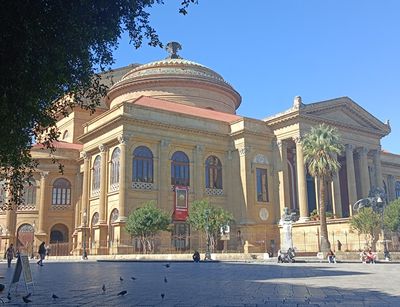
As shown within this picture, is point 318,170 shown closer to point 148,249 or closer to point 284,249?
point 284,249

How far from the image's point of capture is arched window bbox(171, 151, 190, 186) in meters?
42.6

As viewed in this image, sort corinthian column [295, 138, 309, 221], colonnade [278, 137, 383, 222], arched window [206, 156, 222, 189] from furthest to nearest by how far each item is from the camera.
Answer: arched window [206, 156, 222, 189] < colonnade [278, 137, 383, 222] < corinthian column [295, 138, 309, 221]

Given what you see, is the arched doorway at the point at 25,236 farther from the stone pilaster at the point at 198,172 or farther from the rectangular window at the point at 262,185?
the rectangular window at the point at 262,185

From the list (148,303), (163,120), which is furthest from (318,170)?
(148,303)

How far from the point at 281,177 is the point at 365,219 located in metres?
11.8

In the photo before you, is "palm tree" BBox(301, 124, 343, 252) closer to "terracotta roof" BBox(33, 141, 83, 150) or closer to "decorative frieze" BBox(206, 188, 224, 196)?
"decorative frieze" BBox(206, 188, 224, 196)

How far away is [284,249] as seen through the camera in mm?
32125

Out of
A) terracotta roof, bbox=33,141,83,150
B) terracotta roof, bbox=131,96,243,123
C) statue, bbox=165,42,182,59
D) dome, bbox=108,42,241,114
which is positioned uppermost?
statue, bbox=165,42,182,59

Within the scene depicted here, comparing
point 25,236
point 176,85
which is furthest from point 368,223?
point 25,236

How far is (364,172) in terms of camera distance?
50.2 metres

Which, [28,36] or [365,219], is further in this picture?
[365,219]

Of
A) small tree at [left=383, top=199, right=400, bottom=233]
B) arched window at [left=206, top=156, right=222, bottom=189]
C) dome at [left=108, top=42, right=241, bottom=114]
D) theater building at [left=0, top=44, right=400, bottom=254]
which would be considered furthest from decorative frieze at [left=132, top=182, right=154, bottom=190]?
small tree at [left=383, top=199, right=400, bottom=233]

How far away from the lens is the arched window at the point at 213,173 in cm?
4500

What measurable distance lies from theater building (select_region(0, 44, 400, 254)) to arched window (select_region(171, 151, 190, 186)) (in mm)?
96
